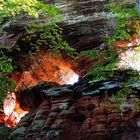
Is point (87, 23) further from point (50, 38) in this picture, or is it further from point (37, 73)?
point (37, 73)

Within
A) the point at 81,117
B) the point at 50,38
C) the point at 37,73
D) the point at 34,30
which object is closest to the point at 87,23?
the point at 34,30

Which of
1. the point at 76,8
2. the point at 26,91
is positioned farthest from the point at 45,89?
the point at 76,8

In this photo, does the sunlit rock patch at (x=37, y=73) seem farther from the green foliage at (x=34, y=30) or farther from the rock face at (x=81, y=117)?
the rock face at (x=81, y=117)

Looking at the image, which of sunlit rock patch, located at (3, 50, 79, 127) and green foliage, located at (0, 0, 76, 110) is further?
sunlit rock patch, located at (3, 50, 79, 127)

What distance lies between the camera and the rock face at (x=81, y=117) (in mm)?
→ 14055

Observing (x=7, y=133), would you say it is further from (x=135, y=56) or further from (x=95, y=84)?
(x=135, y=56)

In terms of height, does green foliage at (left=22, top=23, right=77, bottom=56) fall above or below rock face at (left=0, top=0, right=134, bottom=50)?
below

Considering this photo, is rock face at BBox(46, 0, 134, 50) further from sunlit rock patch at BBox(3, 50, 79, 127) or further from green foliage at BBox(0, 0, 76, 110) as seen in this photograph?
sunlit rock patch at BBox(3, 50, 79, 127)

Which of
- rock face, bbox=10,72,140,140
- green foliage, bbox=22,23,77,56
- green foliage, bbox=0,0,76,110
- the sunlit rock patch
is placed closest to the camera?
rock face, bbox=10,72,140,140

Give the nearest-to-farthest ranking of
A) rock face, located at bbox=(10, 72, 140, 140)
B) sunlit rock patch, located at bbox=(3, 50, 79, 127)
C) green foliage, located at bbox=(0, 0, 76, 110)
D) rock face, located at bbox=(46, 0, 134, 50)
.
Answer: rock face, located at bbox=(10, 72, 140, 140) → green foliage, located at bbox=(0, 0, 76, 110) → rock face, located at bbox=(46, 0, 134, 50) → sunlit rock patch, located at bbox=(3, 50, 79, 127)

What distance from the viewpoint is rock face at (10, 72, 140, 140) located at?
14.1m

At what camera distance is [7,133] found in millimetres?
17922

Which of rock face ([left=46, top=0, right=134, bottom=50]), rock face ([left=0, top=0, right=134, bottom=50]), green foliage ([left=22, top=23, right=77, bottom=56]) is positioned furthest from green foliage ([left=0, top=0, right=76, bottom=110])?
rock face ([left=46, top=0, right=134, bottom=50])

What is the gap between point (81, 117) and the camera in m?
15.7
